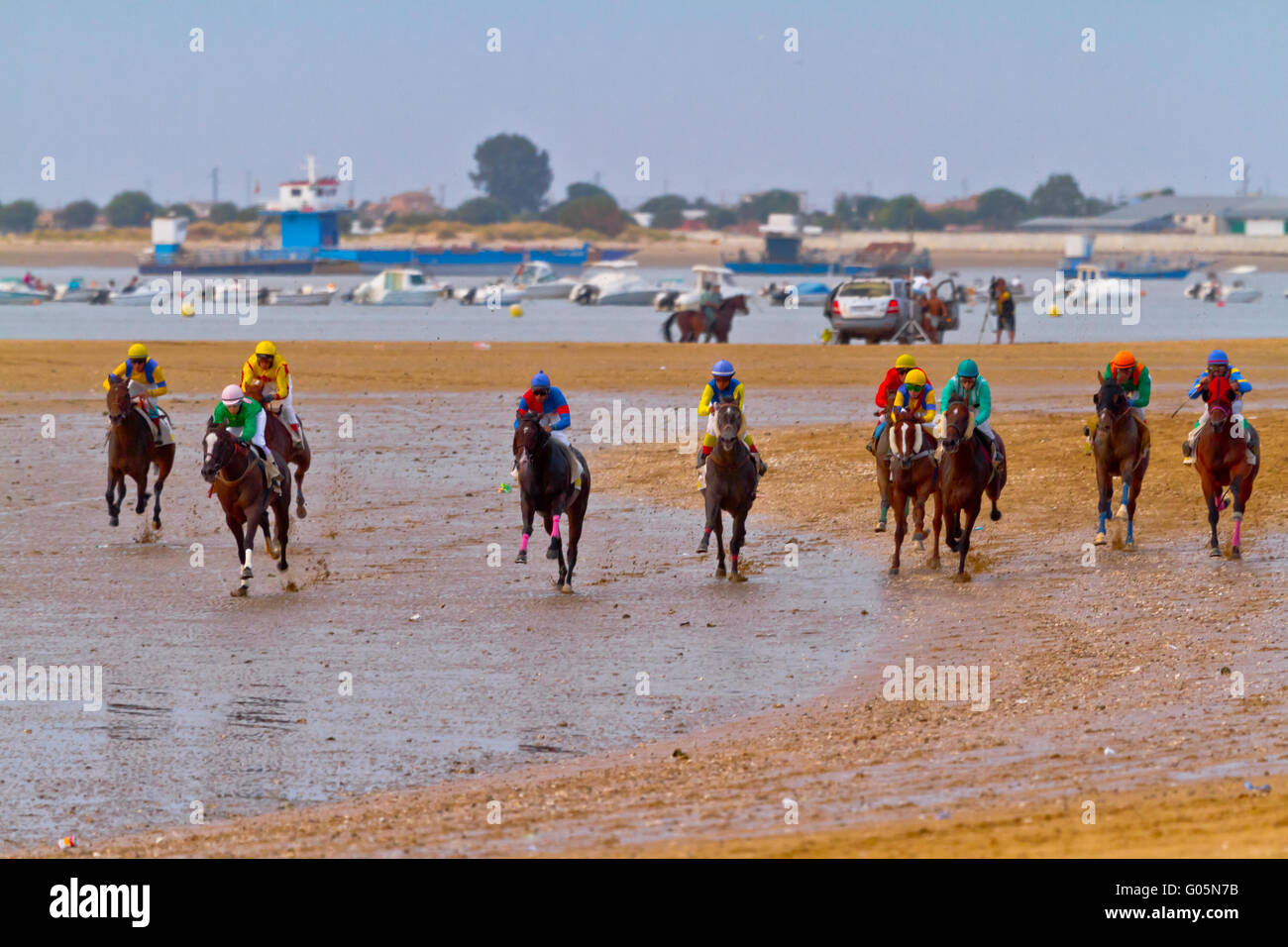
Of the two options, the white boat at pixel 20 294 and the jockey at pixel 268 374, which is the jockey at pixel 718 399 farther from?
the white boat at pixel 20 294

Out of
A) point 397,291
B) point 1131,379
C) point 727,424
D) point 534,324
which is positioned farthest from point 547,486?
point 397,291

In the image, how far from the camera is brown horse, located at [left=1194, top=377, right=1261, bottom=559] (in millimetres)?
16875

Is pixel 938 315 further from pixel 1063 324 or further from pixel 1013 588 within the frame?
pixel 1013 588

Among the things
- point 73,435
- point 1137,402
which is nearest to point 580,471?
point 1137,402

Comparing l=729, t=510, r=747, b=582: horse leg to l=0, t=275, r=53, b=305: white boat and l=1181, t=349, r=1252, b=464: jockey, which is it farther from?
l=0, t=275, r=53, b=305: white boat

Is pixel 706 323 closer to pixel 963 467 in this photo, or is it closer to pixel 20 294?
pixel 963 467

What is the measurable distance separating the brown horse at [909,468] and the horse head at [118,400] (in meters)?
8.72

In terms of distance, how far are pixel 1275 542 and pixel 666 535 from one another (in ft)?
22.0

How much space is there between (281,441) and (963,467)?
7522mm

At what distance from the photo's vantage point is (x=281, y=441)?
1858 cm

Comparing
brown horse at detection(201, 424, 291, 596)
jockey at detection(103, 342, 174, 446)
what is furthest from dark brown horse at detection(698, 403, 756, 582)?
jockey at detection(103, 342, 174, 446)

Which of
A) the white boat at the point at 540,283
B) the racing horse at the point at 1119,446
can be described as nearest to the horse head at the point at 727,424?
the racing horse at the point at 1119,446

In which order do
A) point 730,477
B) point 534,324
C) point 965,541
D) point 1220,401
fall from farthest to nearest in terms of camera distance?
point 534,324 → point 1220,401 → point 965,541 → point 730,477

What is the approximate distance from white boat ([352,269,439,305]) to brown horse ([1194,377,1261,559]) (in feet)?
226
